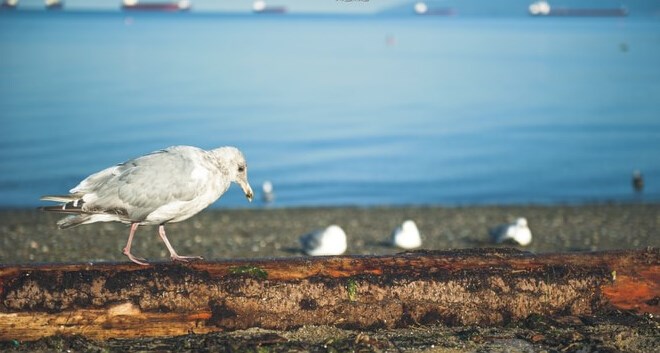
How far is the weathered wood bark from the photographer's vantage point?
19.8ft

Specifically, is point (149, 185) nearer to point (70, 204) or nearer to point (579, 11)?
point (70, 204)

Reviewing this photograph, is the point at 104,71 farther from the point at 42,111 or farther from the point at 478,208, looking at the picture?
the point at 478,208

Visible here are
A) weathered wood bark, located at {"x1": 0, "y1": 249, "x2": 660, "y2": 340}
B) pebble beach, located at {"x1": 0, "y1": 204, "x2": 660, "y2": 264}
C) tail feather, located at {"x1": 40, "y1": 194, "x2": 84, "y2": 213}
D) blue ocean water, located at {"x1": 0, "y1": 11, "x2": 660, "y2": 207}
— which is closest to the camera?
weathered wood bark, located at {"x1": 0, "y1": 249, "x2": 660, "y2": 340}

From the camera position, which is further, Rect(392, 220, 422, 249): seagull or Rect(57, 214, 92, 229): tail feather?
Rect(392, 220, 422, 249): seagull

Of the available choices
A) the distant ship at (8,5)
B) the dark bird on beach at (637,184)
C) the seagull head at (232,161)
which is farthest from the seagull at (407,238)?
the distant ship at (8,5)

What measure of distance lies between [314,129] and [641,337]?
2391cm

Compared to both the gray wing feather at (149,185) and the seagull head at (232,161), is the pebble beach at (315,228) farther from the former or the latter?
the gray wing feather at (149,185)

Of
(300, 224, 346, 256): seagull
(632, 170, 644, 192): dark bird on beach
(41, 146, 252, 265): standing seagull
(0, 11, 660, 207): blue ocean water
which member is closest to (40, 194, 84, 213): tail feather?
(41, 146, 252, 265): standing seagull

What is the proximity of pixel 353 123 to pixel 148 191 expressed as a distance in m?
24.4

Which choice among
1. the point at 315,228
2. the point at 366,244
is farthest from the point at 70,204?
the point at 315,228

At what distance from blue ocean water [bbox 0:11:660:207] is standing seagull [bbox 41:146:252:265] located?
10957 millimetres

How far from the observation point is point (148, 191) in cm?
696

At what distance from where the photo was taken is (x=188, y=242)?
13070 mm

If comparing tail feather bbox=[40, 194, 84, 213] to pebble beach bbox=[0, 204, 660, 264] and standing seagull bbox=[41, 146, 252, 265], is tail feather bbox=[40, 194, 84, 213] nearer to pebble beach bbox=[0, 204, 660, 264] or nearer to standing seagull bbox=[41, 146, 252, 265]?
standing seagull bbox=[41, 146, 252, 265]
